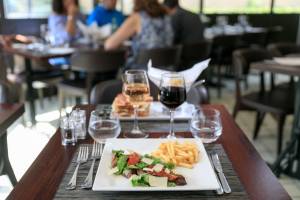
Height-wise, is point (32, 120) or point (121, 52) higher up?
point (121, 52)

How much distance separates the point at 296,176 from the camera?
246cm

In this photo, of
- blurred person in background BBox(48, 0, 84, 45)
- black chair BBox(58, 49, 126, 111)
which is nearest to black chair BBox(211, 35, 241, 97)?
blurred person in background BBox(48, 0, 84, 45)

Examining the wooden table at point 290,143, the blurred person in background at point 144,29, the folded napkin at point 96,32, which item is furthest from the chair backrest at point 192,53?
the wooden table at point 290,143

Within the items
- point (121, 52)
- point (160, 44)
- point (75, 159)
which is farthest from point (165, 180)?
point (160, 44)

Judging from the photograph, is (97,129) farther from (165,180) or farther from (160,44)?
(160,44)

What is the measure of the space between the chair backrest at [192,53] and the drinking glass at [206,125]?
2.28 metres

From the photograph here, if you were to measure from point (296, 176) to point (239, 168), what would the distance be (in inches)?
66.7

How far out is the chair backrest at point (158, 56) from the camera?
2869mm

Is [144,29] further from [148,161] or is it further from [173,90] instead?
[148,161]

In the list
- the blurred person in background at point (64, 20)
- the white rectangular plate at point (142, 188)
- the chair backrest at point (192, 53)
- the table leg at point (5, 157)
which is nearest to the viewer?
the white rectangular plate at point (142, 188)

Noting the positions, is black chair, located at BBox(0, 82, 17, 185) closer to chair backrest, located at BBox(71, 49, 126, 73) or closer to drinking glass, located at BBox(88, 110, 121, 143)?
drinking glass, located at BBox(88, 110, 121, 143)

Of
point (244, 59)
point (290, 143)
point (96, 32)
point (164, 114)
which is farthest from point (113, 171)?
point (96, 32)

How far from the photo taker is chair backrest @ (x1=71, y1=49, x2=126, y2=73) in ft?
9.14

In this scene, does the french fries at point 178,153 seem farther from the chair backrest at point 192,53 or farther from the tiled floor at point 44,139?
the chair backrest at point 192,53
